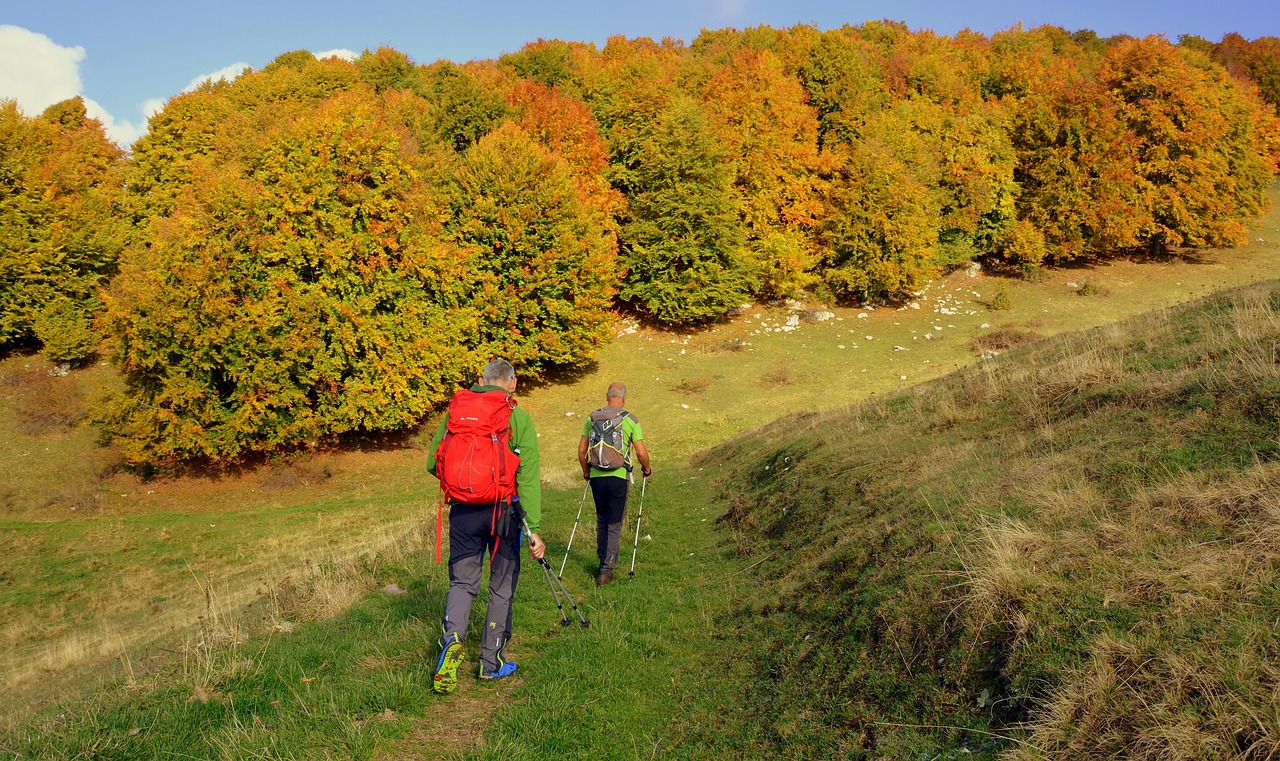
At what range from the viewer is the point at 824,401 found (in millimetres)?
38125

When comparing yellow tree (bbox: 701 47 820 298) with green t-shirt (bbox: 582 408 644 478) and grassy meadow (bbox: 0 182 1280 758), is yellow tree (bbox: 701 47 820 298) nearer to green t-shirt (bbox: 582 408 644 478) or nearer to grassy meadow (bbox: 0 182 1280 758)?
grassy meadow (bbox: 0 182 1280 758)

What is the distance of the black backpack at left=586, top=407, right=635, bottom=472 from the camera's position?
1017 centimetres

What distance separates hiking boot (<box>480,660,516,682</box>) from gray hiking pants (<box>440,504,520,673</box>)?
28 millimetres

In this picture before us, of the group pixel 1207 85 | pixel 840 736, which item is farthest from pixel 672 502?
pixel 1207 85

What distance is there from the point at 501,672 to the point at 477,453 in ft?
7.14

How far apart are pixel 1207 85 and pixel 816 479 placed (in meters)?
63.0

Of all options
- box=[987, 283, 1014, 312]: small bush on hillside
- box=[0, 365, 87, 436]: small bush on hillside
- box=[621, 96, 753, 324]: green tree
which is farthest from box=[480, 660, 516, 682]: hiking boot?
box=[987, 283, 1014, 312]: small bush on hillside

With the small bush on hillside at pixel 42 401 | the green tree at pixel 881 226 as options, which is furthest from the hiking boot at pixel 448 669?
the green tree at pixel 881 226

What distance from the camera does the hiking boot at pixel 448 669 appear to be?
659cm

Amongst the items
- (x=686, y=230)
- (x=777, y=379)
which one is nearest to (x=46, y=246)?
(x=686, y=230)

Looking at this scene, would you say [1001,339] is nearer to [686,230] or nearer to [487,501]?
[686,230]

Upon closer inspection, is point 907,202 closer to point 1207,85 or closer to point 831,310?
point 831,310

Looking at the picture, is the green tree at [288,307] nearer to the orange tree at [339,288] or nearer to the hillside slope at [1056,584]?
the orange tree at [339,288]

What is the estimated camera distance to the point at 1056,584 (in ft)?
17.1
